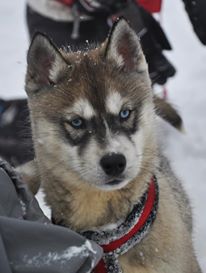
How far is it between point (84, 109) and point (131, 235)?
1.67 feet

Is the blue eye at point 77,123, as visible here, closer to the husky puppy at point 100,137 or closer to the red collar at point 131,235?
the husky puppy at point 100,137

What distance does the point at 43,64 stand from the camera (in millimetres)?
2752

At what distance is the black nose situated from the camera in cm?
241

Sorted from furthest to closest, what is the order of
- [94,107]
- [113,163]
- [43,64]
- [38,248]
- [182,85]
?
[182,85], [43,64], [94,107], [113,163], [38,248]

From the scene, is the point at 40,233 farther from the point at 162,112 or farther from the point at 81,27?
the point at 81,27

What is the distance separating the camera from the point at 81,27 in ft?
13.8

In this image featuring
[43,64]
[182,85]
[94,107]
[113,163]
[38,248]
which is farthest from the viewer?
[182,85]

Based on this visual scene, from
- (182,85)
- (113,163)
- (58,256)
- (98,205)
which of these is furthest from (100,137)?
(182,85)

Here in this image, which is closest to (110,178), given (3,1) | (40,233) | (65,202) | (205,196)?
(65,202)

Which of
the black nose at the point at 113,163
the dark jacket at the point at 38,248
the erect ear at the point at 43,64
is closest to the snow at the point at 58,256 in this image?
the dark jacket at the point at 38,248

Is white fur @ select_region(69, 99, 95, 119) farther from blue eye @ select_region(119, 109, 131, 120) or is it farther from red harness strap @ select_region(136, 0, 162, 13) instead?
red harness strap @ select_region(136, 0, 162, 13)

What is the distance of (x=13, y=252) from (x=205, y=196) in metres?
2.13

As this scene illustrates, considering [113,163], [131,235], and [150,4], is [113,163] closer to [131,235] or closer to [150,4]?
[131,235]

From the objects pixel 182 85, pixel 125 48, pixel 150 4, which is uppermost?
pixel 125 48
